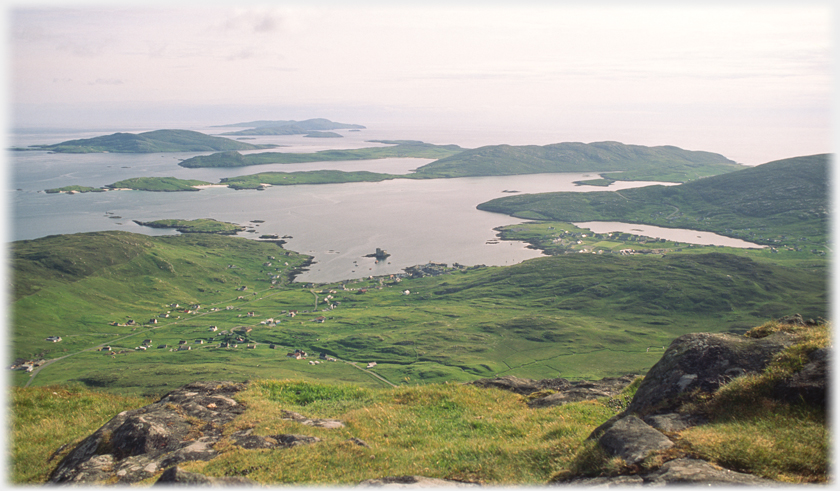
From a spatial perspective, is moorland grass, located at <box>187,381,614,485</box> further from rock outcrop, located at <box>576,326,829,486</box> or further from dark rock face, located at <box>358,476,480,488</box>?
rock outcrop, located at <box>576,326,829,486</box>

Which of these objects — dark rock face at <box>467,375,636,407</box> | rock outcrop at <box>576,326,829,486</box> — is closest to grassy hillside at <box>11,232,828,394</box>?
dark rock face at <box>467,375,636,407</box>

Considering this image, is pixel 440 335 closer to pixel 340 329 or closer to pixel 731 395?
pixel 340 329

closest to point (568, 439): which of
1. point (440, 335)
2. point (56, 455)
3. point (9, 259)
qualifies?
point (56, 455)

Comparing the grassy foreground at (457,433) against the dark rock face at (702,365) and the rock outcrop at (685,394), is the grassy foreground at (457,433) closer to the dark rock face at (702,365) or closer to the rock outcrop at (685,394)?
the rock outcrop at (685,394)

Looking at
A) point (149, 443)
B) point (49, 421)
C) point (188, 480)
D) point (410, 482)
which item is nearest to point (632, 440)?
point (410, 482)

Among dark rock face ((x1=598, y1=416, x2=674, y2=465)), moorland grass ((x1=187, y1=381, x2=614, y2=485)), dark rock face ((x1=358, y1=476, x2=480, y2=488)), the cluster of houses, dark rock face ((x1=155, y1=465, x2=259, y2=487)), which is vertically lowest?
the cluster of houses

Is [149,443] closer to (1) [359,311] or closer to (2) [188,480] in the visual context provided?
(2) [188,480]
